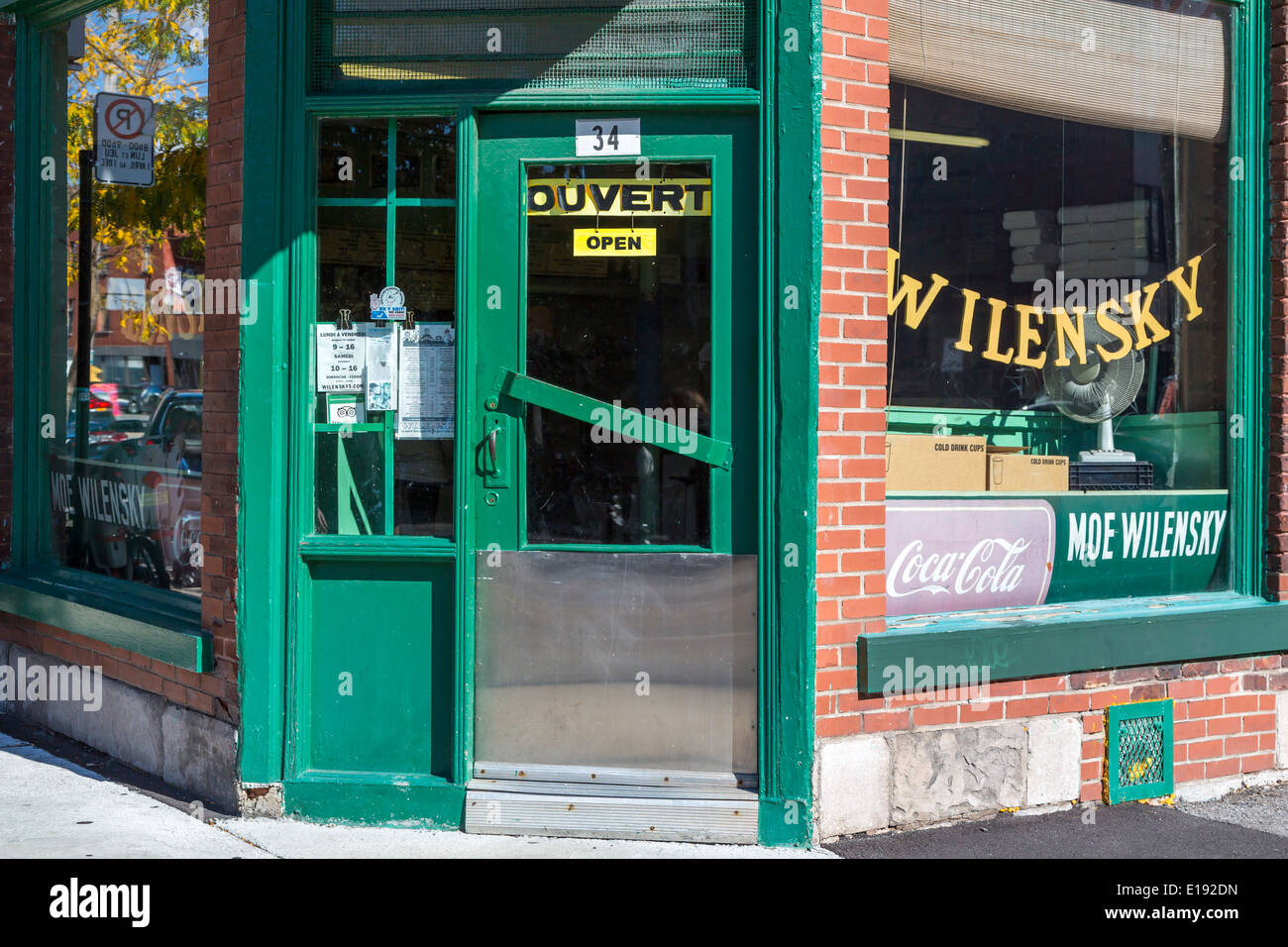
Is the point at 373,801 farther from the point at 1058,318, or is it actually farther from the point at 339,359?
the point at 1058,318

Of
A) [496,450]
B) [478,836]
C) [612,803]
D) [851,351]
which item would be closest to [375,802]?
[478,836]

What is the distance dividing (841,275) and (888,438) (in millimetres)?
741

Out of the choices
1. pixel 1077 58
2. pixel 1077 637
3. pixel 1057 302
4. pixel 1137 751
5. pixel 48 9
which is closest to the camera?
pixel 1077 637

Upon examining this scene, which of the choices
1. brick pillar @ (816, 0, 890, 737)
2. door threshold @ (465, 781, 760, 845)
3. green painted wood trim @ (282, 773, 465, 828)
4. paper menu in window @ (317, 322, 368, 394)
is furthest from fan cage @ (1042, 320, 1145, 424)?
green painted wood trim @ (282, 773, 465, 828)

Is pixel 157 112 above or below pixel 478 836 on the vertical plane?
above

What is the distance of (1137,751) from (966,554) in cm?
113

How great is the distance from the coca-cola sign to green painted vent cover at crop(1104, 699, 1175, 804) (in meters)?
0.59

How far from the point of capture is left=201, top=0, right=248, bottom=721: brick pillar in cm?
479

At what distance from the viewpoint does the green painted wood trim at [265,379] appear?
4.68 m

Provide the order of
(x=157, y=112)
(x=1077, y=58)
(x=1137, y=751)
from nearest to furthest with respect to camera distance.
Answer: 1. (x=1137, y=751)
2. (x=1077, y=58)
3. (x=157, y=112)

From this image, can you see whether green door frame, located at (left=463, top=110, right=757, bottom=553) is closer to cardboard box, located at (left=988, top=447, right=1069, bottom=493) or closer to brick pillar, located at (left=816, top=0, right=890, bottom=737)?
brick pillar, located at (left=816, top=0, right=890, bottom=737)

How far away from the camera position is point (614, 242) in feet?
15.2

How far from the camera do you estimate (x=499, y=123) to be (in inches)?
183

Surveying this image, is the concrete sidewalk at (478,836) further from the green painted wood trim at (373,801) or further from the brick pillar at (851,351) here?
the brick pillar at (851,351)
